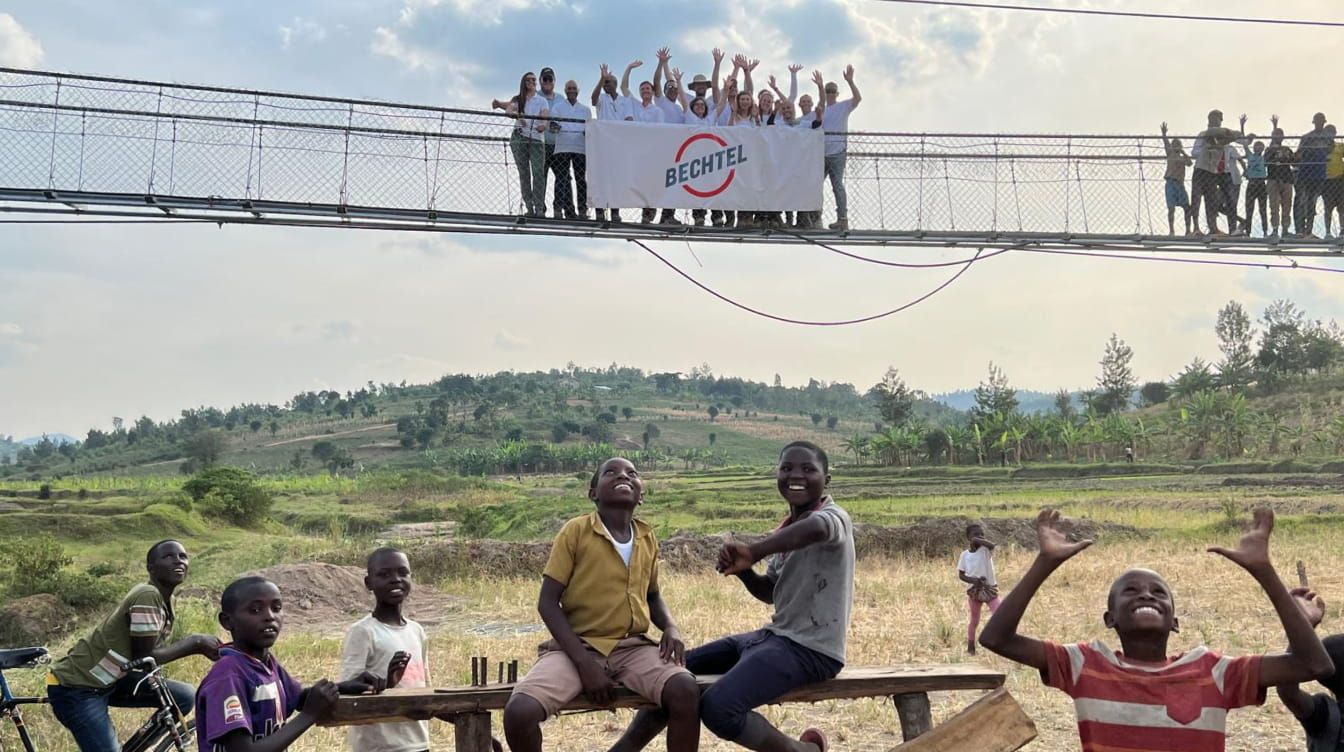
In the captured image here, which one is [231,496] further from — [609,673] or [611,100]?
[609,673]

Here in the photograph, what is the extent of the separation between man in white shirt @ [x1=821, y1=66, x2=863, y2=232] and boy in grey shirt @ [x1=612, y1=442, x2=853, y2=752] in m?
7.32

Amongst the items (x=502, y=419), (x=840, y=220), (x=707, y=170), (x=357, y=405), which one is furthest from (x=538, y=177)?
(x=357, y=405)

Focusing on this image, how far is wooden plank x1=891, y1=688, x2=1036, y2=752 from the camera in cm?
457

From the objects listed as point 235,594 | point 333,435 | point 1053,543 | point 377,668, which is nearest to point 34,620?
point 377,668

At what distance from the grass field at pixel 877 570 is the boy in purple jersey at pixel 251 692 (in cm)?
411

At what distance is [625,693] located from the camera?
15.4ft

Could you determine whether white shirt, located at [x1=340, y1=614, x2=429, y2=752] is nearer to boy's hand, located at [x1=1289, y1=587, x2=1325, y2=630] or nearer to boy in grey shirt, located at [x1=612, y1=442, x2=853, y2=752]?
boy in grey shirt, located at [x1=612, y1=442, x2=853, y2=752]

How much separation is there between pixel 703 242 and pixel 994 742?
7671 mm

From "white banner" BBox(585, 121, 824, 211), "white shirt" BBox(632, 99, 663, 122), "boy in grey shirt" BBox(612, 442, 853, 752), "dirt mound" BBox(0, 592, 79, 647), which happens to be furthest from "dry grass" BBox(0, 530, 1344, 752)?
"white shirt" BBox(632, 99, 663, 122)

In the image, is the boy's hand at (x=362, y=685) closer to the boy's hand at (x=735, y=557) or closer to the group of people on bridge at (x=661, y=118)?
the boy's hand at (x=735, y=557)

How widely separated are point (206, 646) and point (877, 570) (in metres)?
17.2

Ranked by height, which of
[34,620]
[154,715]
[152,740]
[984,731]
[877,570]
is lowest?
[34,620]

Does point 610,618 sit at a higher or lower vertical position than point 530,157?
lower

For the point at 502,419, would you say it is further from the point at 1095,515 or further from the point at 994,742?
the point at 994,742
